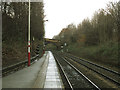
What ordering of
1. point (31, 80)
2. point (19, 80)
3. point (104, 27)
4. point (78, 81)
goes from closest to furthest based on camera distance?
point (19, 80), point (31, 80), point (78, 81), point (104, 27)

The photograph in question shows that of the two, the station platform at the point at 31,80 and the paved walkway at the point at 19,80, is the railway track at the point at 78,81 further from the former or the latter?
the paved walkway at the point at 19,80

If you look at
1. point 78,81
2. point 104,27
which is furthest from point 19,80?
point 104,27

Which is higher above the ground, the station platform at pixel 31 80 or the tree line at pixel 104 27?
the tree line at pixel 104 27

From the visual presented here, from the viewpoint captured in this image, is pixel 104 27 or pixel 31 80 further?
pixel 104 27

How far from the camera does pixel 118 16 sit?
19.3m

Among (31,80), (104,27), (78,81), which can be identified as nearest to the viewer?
(31,80)

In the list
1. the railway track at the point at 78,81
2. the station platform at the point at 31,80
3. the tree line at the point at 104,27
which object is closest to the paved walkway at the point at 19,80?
the station platform at the point at 31,80

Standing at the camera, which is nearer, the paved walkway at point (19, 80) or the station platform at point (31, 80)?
the paved walkway at point (19, 80)

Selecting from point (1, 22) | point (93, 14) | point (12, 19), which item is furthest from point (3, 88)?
point (93, 14)

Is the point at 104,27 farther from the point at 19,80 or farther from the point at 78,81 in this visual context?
the point at 19,80

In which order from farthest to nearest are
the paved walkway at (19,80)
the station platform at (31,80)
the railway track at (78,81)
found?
the railway track at (78,81), the station platform at (31,80), the paved walkway at (19,80)

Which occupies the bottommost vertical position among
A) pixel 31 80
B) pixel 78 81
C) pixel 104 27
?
pixel 78 81

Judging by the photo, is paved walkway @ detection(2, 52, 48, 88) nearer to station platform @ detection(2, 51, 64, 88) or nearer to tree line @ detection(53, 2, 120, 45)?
station platform @ detection(2, 51, 64, 88)

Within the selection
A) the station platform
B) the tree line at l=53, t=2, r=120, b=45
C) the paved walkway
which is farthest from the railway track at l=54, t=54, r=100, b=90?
the tree line at l=53, t=2, r=120, b=45
